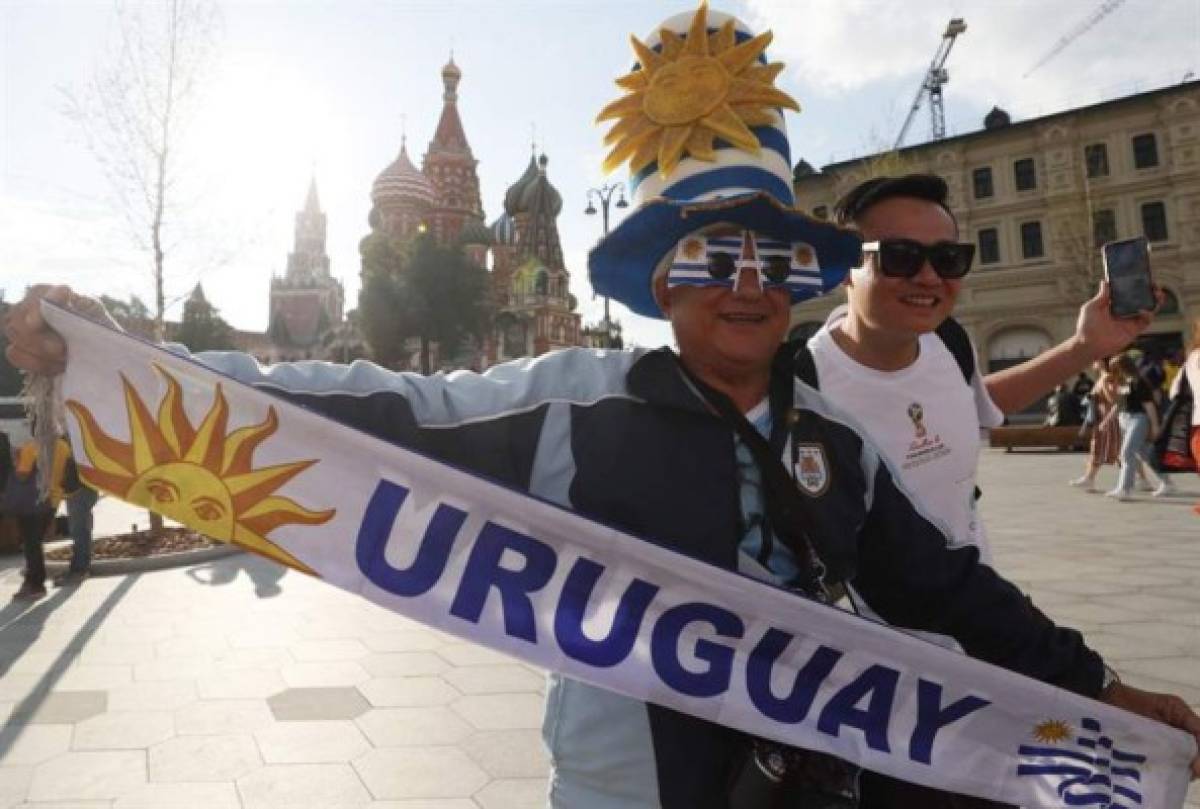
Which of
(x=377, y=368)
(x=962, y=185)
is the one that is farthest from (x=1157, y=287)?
(x=962, y=185)

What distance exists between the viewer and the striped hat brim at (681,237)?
1606 millimetres

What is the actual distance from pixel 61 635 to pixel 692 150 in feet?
20.2

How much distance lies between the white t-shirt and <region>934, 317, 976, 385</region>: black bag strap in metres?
0.18

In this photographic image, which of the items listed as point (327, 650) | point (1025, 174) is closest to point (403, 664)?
point (327, 650)

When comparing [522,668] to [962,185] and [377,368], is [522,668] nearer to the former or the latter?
[377,368]

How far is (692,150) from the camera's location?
5.56 feet

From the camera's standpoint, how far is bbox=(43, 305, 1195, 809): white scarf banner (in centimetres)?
150

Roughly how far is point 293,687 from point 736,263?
157 inches

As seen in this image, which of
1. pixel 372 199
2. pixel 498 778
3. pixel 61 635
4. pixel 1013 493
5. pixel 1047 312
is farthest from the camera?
pixel 372 199

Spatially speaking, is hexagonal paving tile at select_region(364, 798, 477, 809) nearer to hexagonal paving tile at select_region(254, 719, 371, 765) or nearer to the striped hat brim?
hexagonal paving tile at select_region(254, 719, 371, 765)

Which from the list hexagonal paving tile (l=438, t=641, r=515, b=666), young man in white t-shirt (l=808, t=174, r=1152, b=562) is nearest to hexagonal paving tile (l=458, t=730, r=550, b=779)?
hexagonal paving tile (l=438, t=641, r=515, b=666)

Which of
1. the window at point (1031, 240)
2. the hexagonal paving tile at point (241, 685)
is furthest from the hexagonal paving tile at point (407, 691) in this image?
the window at point (1031, 240)

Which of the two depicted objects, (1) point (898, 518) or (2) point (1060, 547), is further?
(2) point (1060, 547)

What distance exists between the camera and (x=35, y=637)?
5.45m
